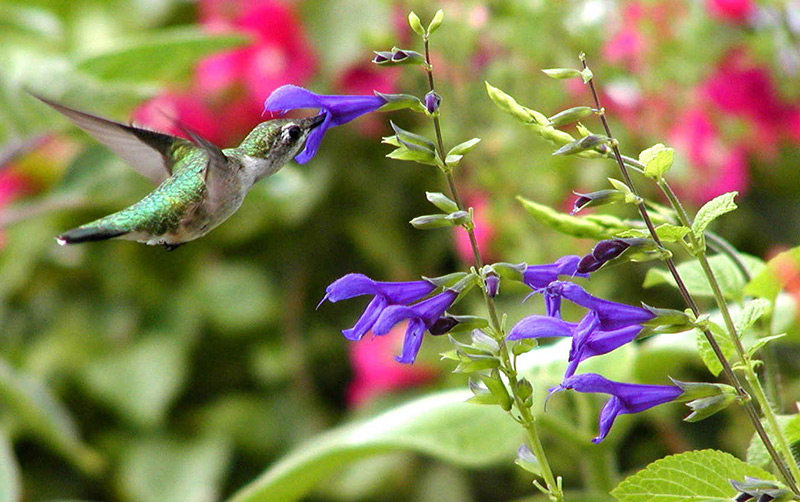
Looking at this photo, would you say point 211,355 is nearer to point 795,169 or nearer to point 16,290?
point 16,290

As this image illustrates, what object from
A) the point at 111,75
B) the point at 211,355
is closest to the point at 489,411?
the point at 111,75

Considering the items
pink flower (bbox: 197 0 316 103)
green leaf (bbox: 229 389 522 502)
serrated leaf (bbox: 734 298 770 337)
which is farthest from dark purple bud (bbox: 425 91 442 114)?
pink flower (bbox: 197 0 316 103)

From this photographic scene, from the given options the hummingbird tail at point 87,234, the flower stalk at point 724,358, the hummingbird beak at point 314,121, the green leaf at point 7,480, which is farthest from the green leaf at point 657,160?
the green leaf at point 7,480

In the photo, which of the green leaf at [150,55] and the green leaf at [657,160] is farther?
the green leaf at [150,55]

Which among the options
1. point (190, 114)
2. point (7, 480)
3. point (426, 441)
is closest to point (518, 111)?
point (426, 441)

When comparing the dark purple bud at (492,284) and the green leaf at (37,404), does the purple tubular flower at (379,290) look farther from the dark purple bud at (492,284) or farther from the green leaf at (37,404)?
the green leaf at (37,404)

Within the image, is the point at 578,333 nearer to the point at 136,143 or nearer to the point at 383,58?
the point at 383,58

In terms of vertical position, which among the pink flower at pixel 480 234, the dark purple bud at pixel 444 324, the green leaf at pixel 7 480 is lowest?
the green leaf at pixel 7 480
